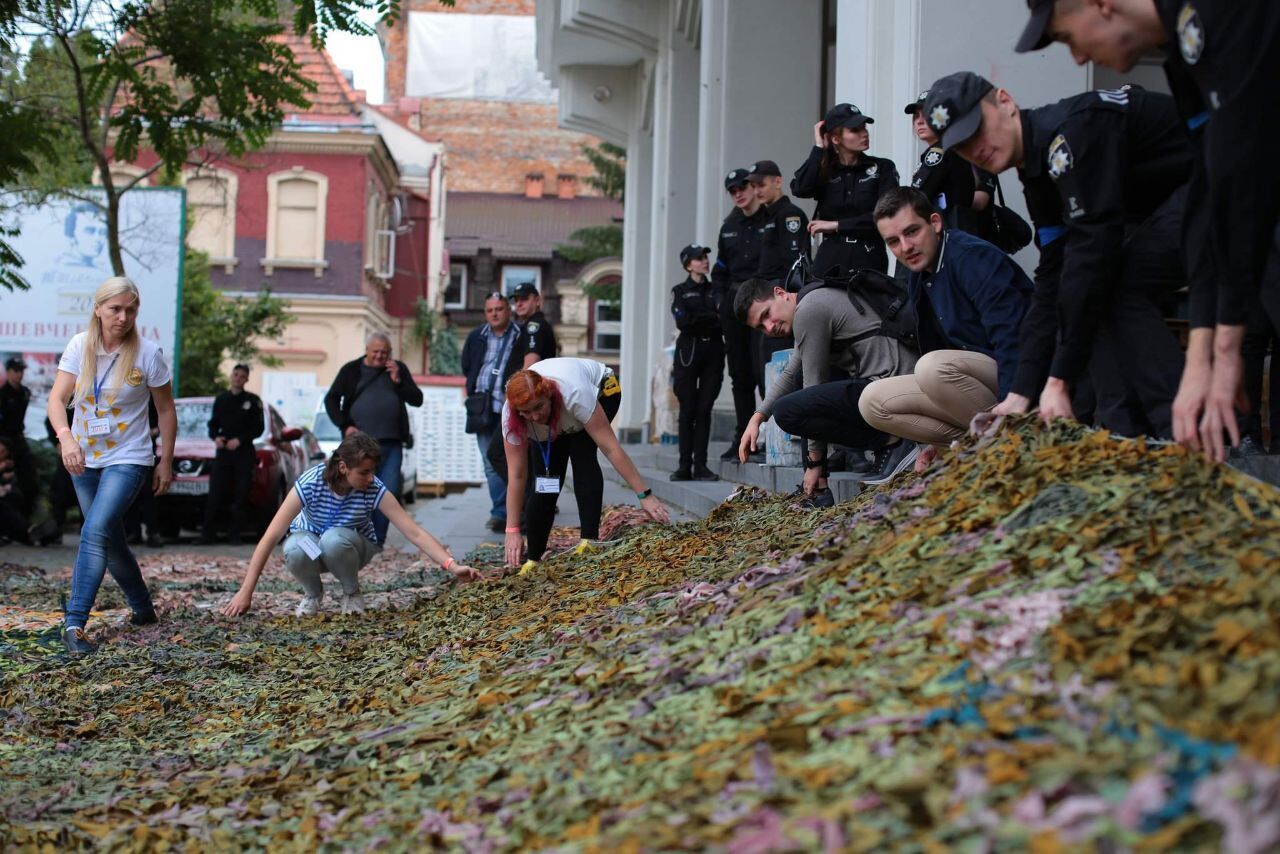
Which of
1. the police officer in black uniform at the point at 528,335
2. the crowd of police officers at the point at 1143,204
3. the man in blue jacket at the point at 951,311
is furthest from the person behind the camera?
the police officer in black uniform at the point at 528,335

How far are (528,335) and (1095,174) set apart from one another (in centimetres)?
772

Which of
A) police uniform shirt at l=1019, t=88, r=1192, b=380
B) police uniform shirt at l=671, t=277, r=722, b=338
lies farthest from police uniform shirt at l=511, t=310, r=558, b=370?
police uniform shirt at l=1019, t=88, r=1192, b=380

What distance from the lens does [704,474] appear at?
12234mm

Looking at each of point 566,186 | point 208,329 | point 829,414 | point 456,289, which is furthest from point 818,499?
point 566,186

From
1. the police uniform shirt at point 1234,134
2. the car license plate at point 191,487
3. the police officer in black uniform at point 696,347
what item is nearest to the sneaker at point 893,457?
the police uniform shirt at point 1234,134

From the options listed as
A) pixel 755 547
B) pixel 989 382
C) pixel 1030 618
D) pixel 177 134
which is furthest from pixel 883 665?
pixel 177 134

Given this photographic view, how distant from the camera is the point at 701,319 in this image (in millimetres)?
11852

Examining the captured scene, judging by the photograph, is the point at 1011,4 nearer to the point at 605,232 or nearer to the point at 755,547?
the point at 755,547

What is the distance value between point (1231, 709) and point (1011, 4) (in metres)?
6.26

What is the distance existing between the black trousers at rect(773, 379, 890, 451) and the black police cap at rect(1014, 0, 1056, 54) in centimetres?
357

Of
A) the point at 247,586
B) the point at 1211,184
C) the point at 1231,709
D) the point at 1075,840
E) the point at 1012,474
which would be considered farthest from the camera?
the point at 247,586

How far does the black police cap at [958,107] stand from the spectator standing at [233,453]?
12333mm

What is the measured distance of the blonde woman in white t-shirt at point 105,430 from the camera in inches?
287

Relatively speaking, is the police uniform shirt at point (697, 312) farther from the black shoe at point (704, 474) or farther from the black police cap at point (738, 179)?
the black police cap at point (738, 179)
